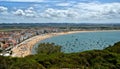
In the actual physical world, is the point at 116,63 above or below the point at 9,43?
above

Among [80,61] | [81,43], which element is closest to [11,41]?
[81,43]

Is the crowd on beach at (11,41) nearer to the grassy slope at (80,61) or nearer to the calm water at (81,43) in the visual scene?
the calm water at (81,43)

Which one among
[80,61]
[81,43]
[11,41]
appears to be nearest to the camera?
[80,61]

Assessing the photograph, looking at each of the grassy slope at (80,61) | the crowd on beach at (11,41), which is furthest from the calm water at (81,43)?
the grassy slope at (80,61)

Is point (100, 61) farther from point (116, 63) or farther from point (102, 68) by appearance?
point (102, 68)

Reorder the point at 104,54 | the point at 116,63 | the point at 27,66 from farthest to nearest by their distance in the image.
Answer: the point at 104,54, the point at 116,63, the point at 27,66

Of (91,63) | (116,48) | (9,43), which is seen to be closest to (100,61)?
(91,63)

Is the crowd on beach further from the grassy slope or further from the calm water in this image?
the grassy slope

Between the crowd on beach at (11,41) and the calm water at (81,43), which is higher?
the crowd on beach at (11,41)

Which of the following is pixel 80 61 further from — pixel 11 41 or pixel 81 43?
pixel 81 43

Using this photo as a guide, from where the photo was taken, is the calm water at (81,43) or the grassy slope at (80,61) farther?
the calm water at (81,43)

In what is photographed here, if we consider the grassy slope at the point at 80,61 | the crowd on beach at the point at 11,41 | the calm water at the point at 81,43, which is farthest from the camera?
the calm water at the point at 81,43
